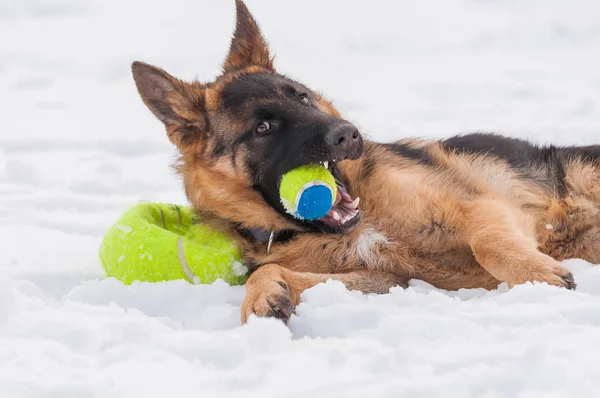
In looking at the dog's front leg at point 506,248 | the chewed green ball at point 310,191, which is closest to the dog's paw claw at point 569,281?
the dog's front leg at point 506,248

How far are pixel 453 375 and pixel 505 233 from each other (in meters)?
1.70

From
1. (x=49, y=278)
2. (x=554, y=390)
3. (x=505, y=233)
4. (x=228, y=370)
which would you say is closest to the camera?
(x=554, y=390)

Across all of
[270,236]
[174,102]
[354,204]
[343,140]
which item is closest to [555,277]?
[354,204]

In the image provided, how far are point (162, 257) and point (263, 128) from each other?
1.05 metres

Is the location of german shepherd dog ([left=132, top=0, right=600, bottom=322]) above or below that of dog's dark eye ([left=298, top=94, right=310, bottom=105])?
below

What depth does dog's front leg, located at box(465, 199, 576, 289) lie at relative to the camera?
12.5 ft

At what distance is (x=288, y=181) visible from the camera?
4.34 meters

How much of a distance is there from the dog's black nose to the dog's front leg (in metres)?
0.85

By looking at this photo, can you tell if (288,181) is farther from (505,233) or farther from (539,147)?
(539,147)

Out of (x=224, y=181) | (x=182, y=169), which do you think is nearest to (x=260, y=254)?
(x=224, y=181)

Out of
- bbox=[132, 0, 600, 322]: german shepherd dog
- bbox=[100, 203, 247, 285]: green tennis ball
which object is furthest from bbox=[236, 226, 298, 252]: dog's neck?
bbox=[100, 203, 247, 285]: green tennis ball

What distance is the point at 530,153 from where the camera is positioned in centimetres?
562

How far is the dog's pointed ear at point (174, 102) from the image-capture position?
4.73 m

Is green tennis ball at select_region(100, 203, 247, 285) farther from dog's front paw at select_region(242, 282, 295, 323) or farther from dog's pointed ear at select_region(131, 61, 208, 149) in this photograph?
dog's front paw at select_region(242, 282, 295, 323)
